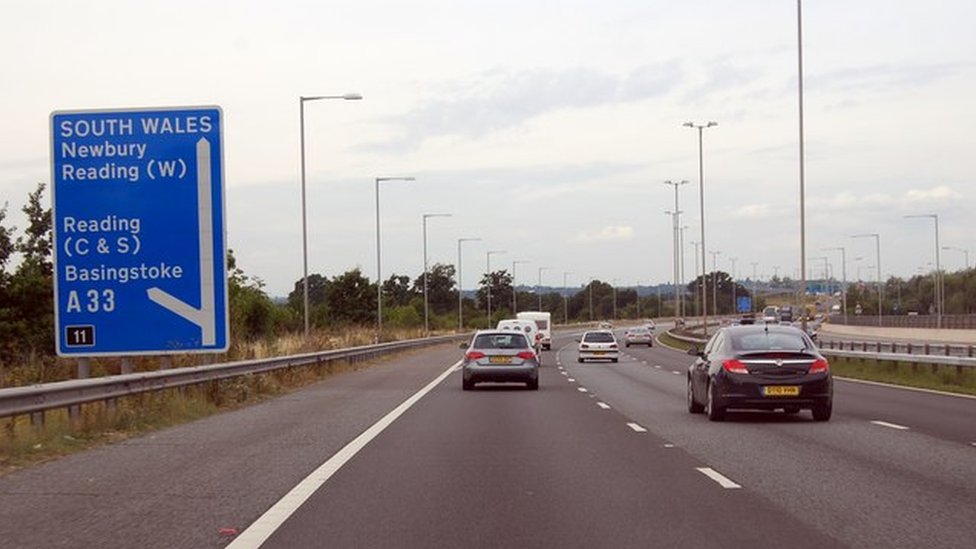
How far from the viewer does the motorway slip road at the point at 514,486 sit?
10203 millimetres

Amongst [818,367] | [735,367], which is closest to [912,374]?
[818,367]

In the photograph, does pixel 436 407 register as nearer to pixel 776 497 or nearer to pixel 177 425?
pixel 177 425

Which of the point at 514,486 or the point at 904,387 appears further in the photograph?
the point at 904,387

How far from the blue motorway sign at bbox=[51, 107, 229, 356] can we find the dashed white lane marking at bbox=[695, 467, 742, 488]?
1259cm

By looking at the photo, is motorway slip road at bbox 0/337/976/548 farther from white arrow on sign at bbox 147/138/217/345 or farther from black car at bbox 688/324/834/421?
white arrow on sign at bbox 147/138/217/345

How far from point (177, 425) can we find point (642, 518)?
12397 millimetres

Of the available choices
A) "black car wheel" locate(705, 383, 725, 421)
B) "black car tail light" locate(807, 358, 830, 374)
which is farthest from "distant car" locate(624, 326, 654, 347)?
"black car tail light" locate(807, 358, 830, 374)

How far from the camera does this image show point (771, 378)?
69.6 feet

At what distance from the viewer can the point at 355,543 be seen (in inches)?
385

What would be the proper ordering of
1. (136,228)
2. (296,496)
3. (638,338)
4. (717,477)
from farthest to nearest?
1. (638,338)
2. (136,228)
3. (717,477)
4. (296,496)

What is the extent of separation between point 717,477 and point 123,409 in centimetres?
1143

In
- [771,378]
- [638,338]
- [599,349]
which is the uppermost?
[771,378]

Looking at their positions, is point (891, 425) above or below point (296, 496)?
below

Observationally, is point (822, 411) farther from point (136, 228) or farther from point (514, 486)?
point (136, 228)
